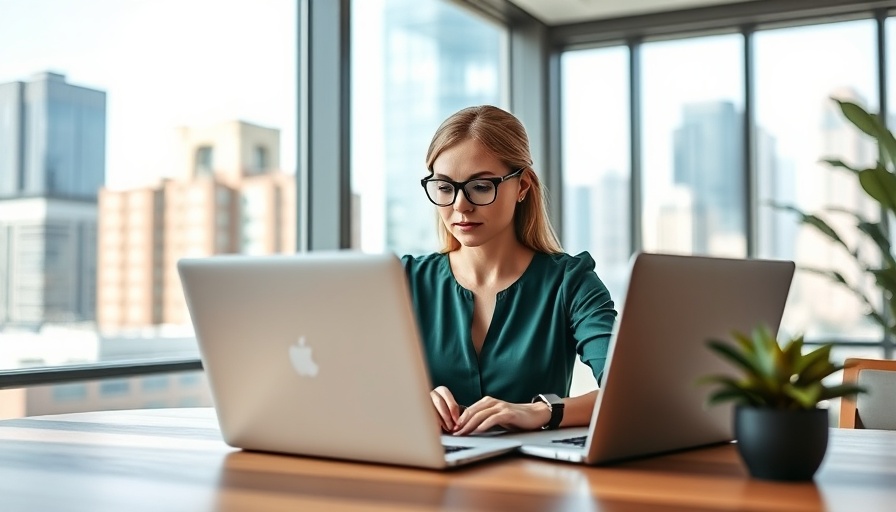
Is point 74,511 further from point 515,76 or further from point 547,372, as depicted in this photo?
point 515,76

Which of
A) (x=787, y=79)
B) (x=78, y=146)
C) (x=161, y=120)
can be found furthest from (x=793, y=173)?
(x=78, y=146)

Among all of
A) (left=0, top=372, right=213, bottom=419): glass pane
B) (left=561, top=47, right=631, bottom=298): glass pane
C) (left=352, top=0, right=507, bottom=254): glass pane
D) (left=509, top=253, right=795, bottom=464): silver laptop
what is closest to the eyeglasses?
(left=509, top=253, right=795, bottom=464): silver laptop

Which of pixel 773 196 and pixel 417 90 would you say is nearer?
pixel 417 90

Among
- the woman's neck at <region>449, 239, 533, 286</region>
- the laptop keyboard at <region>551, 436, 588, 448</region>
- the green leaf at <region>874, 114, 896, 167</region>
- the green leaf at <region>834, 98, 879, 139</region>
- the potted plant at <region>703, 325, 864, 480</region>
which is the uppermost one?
the green leaf at <region>834, 98, 879, 139</region>

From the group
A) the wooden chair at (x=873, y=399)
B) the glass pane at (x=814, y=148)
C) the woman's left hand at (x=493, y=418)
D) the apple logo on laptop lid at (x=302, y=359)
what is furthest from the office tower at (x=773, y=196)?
the apple logo on laptop lid at (x=302, y=359)

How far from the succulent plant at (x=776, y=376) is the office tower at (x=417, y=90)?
9.02 feet

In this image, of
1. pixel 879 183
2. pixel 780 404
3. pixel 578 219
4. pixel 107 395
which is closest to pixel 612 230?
pixel 578 219

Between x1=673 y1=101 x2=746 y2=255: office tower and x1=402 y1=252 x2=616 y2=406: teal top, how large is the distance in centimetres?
293

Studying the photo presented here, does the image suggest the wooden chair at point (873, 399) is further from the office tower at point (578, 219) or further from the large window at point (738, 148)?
the office tower at point (578, 219)

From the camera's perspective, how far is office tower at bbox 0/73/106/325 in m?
2.39

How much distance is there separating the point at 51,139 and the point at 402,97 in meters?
1.72

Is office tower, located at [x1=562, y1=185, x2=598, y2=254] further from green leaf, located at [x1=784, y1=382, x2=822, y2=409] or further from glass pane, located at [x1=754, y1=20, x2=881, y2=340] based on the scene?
green leaf, located at [x1=784, y1=382, x2=822, y2=409]

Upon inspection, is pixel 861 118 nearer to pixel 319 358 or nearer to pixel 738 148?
pixel 738 148

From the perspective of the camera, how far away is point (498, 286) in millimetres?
1922
